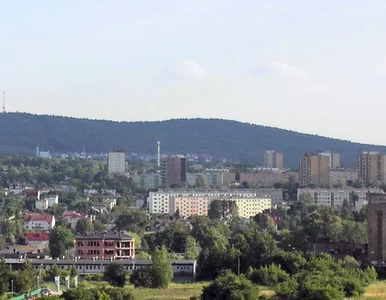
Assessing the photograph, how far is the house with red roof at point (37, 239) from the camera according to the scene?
5084 cm

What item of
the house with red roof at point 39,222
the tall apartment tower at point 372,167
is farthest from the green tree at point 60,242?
the tall apartment tower at point 372,167

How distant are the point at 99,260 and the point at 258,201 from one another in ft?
113

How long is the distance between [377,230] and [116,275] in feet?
32.6

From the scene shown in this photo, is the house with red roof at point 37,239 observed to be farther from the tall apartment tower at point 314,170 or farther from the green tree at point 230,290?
the tall apartment tower at point 314,170

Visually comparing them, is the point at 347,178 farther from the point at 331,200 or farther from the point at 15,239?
the point at 15,239

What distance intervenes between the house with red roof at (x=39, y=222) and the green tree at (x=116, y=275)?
2481 cm

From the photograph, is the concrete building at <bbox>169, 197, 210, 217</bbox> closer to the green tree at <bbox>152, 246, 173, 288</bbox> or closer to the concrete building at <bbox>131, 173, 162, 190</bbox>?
the concrete building at <bbox>131, 173, 162, 190</bbox>

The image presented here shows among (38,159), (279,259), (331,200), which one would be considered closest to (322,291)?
(279,259)

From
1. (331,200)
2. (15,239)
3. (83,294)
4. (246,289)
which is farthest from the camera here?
(331,200)

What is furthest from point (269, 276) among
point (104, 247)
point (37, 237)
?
point (37, 237)

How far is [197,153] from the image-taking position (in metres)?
183

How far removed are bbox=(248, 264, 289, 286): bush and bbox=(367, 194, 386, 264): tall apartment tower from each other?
6.00 m

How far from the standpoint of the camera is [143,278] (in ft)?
112

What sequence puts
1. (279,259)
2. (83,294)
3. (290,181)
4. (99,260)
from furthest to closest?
1. (290,181)
2. (99,260)
3. (279,259)
4. (83,294)
